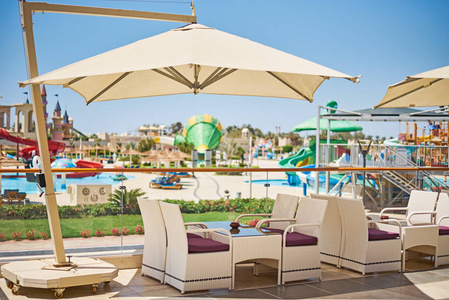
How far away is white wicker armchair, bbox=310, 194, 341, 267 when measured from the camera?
6.26 meters

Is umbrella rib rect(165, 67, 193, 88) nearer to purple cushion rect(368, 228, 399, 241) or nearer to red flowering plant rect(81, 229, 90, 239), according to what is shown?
red flowering plant rect(81, 229, 90, 239)

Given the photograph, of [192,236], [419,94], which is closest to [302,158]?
[419,94]

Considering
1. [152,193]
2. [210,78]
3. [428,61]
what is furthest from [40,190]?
[428,61]

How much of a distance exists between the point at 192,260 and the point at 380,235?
7.56 ft

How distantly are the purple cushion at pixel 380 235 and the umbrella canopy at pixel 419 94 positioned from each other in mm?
1890

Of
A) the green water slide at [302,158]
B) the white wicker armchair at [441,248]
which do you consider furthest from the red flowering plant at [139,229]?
the green water slide at [302,158]

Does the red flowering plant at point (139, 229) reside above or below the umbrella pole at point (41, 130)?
below

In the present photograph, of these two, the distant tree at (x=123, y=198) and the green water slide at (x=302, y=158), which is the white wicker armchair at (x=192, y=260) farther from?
the green water slide at (x=302, y=158)

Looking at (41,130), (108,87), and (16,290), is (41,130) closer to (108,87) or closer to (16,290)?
(108,87)

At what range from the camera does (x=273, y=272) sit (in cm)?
604

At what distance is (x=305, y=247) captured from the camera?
555cm

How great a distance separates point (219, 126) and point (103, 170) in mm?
63408

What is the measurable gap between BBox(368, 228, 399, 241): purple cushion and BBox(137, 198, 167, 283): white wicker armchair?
2311 millimetres

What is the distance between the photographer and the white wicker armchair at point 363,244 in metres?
5.89
